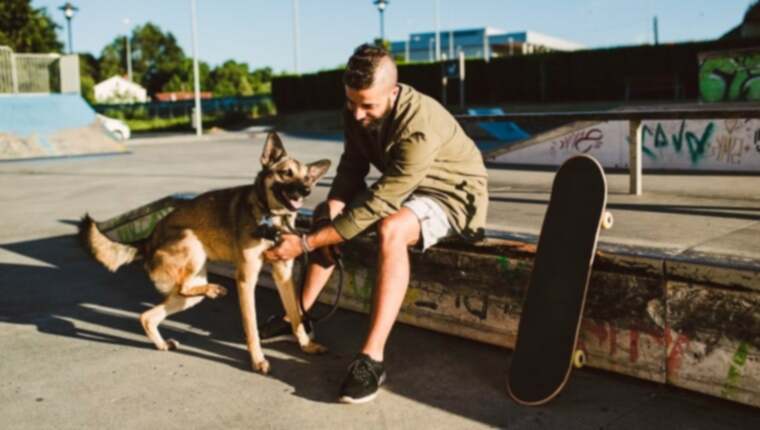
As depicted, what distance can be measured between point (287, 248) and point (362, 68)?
1136mm

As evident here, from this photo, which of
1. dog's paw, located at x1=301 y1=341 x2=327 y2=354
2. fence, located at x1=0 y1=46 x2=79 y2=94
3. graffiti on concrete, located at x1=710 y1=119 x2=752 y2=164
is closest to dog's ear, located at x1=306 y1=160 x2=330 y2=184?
dog's paw, located at x1=301 y1=341 x2=327 y2=354

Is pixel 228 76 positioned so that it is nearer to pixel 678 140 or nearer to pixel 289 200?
pixel 678 140

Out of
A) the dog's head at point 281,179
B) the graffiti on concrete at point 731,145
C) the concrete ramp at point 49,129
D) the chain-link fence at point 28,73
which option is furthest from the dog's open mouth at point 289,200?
the chain-link fence at point 28,73

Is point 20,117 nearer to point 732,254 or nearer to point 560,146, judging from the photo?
point 560,146

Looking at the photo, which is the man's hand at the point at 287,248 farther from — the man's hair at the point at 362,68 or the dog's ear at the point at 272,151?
the man's hair at the point at 362,68

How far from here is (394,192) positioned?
13.0 feet

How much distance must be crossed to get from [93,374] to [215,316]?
1.34 m

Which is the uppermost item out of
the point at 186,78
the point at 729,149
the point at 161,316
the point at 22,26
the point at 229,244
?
the point at 186,78

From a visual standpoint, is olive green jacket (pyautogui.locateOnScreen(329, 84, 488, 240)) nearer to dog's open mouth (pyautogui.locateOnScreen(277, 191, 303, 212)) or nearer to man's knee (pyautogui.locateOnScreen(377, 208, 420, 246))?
man's knee (pyautogui.locateOnScreen(377, 208, 420, 246))

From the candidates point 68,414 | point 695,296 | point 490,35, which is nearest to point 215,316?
point 68,414

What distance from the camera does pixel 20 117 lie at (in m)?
22.3

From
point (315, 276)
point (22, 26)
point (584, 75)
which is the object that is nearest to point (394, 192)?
point (315, 276)

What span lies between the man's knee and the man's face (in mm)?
563

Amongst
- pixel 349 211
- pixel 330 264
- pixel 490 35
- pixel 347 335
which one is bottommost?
pixel 347 335
